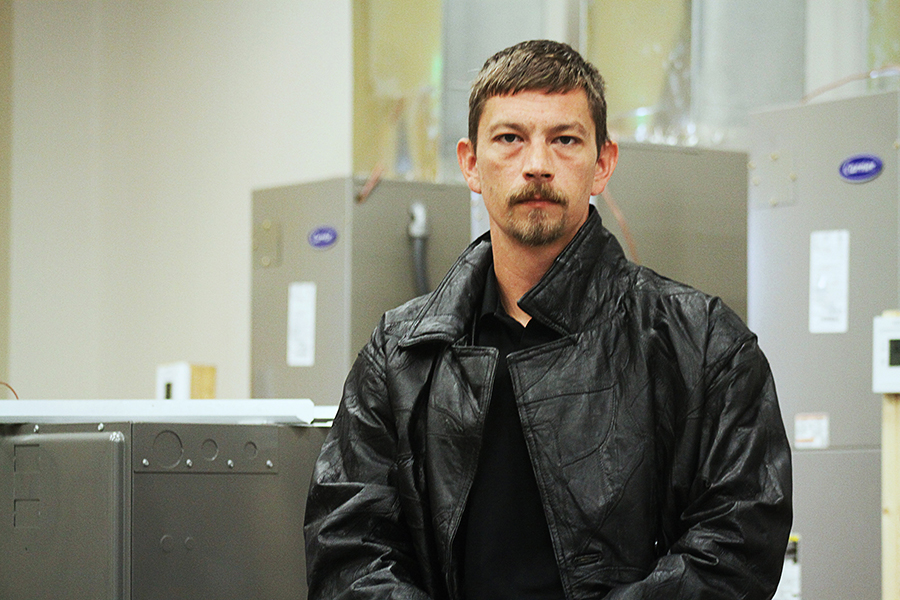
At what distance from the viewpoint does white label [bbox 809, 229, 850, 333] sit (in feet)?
9.40

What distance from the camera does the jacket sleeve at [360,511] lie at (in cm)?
146

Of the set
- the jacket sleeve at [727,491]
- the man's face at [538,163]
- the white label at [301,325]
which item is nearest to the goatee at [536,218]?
the man's face at [538,163]

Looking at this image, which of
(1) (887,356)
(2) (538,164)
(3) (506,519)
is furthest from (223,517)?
(1) (887,356)

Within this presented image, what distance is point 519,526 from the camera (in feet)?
4.74

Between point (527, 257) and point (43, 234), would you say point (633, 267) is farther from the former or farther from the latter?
point (43, 234)

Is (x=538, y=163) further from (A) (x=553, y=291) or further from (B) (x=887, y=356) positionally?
(B) (x=887, y=356)

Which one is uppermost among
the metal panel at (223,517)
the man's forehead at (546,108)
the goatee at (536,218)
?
the man's forehead at (546,108)

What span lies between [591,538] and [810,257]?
1751 millimetres

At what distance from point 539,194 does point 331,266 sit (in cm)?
166

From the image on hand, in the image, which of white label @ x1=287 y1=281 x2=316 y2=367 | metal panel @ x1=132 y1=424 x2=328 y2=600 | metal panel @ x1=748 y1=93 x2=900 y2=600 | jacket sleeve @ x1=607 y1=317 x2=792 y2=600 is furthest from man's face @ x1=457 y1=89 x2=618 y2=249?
white label @ x1=287 y1=281 x2=316 y2=367

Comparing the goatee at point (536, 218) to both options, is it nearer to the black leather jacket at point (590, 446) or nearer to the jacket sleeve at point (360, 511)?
the black leather jacket at point (590, 446)

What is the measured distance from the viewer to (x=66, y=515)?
1560mm

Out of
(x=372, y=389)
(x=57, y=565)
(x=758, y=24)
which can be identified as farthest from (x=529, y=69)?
(x=758, y=24)

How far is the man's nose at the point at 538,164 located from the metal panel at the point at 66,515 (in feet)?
2.13
